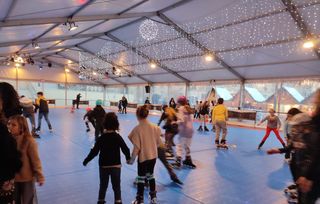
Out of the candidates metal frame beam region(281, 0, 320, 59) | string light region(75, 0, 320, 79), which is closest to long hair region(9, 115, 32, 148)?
string light region(75, 0, 320, 79)

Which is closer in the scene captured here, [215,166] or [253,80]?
[215,166]

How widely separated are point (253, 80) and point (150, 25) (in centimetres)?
788

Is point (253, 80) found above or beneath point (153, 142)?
above

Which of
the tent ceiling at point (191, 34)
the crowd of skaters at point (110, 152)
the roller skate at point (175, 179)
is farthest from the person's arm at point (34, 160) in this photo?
the tent ceiling at point (191, 34)

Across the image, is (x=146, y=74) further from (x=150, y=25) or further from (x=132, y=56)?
(x=150, y=25)

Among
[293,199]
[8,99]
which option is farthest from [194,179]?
[8,99]

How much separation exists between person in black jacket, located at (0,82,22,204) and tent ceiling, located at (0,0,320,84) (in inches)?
206

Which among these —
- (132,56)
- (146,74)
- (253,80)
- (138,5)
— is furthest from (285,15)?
(146,74)

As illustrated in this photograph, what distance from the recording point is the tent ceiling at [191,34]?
8781 millimetres

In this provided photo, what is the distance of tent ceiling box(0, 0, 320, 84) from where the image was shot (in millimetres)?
8781

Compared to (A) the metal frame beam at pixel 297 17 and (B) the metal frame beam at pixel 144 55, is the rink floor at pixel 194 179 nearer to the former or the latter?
(A) the metal frame beam at pixel 297 17

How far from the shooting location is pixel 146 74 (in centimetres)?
2253

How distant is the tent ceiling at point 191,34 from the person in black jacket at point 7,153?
206 inches

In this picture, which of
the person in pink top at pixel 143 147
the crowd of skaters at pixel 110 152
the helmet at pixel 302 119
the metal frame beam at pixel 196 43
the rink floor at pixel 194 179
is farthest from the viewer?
the metal frame beam at pixel 196 43
